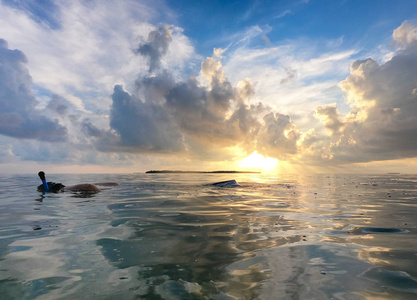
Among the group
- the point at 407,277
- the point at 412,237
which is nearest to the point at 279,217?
the point at 412,237

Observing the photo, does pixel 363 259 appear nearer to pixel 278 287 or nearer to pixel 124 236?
pixel 278 287

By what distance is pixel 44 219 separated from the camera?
386 inches

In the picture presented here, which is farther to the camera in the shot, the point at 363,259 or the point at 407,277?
the point at 363,259

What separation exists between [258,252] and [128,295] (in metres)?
3.29

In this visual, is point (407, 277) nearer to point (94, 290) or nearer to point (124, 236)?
point (94, 290)

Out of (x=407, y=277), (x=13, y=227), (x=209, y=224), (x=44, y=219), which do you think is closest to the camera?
(x=407, y=277)

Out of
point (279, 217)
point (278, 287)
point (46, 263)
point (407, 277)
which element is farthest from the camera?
point (279, 217)

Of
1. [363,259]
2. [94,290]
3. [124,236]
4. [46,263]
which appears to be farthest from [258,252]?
[46,263]

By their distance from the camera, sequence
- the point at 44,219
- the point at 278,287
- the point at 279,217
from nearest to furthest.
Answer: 1. the point at 278,287
2. the point at 44,219
3. the point at 279,217

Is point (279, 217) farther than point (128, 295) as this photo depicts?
Yes

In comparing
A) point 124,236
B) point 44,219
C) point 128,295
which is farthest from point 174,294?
point 44,219

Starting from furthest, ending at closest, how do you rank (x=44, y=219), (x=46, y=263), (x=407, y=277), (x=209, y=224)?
(x=44, y=219)
(x=209, y=224)
(x=46, y=263)
(x=407, y=277)

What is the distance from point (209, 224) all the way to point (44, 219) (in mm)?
7004

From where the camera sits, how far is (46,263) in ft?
16.9
